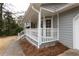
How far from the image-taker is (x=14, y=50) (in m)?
7.32

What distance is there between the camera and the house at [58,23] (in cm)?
690

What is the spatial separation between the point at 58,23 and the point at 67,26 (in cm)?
65

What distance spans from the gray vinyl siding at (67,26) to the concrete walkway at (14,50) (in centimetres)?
179

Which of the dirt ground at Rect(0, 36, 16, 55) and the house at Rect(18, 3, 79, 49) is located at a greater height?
the house at Rect(18, 3, 79, 49)

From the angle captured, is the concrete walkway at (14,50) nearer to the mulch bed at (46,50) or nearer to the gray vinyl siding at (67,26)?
the mulch bed at (46,50)

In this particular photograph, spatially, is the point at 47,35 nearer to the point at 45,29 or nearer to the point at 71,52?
the point at 45,29

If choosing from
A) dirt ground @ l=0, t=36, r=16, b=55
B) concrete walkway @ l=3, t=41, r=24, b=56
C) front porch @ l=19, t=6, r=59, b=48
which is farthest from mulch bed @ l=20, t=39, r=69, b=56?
dirt ground @ l=0, t=36, r=16, b=55

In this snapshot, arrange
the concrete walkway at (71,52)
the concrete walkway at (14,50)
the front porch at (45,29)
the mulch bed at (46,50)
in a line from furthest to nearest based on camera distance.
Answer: the front porch at (45,29) → the concrete walkway at (14,50) → the mulch bed at (46,50) → the concrete walkway at (71,52)

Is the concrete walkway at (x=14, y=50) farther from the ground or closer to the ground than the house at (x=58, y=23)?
closer to the ground

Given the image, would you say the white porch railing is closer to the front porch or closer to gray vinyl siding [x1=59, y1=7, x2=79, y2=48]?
the front porch

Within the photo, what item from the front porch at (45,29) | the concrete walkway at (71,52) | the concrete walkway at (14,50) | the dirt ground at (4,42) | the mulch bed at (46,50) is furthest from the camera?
the front porch at (45,29)

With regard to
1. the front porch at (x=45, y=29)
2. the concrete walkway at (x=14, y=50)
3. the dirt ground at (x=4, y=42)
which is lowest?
the concrete walkway at (x=14, y=50)

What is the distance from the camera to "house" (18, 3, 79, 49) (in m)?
6.90

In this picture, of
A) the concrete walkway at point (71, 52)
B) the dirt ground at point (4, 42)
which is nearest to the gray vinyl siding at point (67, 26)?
the concrete walkway at point (71, 52)
